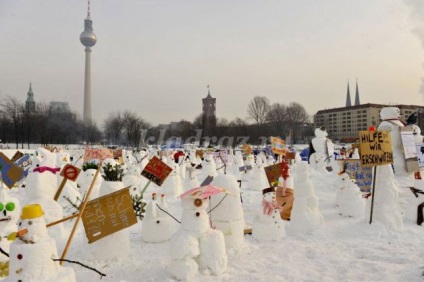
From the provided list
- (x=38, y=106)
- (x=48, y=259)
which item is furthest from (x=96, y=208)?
(x=38, y=106)

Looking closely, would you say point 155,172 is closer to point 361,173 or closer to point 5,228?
point 5,228

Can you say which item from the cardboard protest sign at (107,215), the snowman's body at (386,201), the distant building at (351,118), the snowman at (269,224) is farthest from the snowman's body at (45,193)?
the distant building at (351,118)

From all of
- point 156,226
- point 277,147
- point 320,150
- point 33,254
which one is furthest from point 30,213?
point 320,150

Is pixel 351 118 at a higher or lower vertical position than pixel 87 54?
lower

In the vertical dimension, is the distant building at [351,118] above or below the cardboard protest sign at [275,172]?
above

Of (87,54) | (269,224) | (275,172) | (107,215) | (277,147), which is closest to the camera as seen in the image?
(107,215)

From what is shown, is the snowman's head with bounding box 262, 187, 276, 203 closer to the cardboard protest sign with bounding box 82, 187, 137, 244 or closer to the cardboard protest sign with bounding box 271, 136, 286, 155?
the cardboard protest sign with bounding box 82, 187, 137, 244

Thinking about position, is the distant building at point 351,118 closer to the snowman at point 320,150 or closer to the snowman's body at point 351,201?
the snowman at point 320,150

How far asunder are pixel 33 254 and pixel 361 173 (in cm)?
1011

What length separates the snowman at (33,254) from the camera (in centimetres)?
355

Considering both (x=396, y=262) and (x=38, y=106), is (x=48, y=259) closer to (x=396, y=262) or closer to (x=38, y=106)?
(x=396, y=262)

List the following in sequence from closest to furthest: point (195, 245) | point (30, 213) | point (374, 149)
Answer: point (30, 213) → point (195, 245) → point (374, 149)

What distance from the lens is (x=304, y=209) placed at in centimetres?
736

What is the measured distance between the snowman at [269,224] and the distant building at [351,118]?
78194mm
